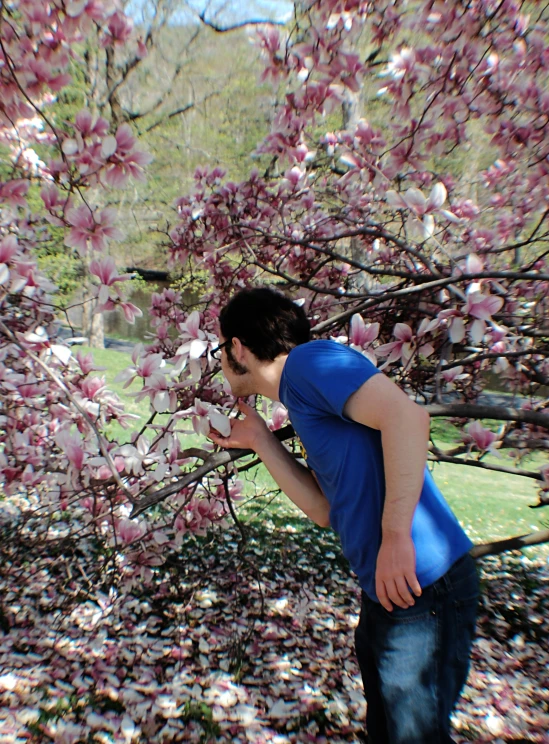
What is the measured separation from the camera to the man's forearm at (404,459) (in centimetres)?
104

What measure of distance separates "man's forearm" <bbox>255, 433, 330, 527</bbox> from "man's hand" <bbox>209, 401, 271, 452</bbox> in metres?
0.06

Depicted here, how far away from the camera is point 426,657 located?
1.15 m

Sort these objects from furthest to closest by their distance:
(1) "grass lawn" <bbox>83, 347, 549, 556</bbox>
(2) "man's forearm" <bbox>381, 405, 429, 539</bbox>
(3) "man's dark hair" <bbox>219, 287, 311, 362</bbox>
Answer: (1) "grass lawn" <bbox>83, 347, 549, 556</bbox> < (3) "man's dark hair" <bbox>219, 287, 311, 362</bbox> < (2) "man's forearm" <bbox>381, 405, 429, 539</bbox>

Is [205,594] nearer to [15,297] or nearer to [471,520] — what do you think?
[15,297]

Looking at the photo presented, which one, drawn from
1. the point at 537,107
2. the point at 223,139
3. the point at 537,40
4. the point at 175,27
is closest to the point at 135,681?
the point at 537,107

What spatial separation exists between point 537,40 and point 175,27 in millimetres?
12874

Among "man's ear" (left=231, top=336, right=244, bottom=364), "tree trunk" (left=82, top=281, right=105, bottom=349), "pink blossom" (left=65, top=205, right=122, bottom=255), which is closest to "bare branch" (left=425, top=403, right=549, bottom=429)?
"man's ear" (left=231, top=336, right=244, bottom=364)

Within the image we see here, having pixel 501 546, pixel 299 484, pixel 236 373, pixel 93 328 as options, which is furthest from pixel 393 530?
pixel 93 328

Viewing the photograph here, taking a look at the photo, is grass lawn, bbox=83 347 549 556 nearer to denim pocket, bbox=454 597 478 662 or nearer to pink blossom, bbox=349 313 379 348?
pink blossom, bbox=349 313 379 348

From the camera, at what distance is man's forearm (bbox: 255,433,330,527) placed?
4.88 ft

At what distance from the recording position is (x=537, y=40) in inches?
89.4

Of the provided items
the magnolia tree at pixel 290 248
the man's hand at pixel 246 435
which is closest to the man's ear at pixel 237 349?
the magnolia tree at pixel 290 248

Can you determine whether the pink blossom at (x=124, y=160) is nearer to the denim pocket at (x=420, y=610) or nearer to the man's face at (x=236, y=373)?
the man's face at (x=236, y=373)

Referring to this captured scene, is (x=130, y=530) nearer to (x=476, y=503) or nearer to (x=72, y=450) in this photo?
(x=72, y=450)
